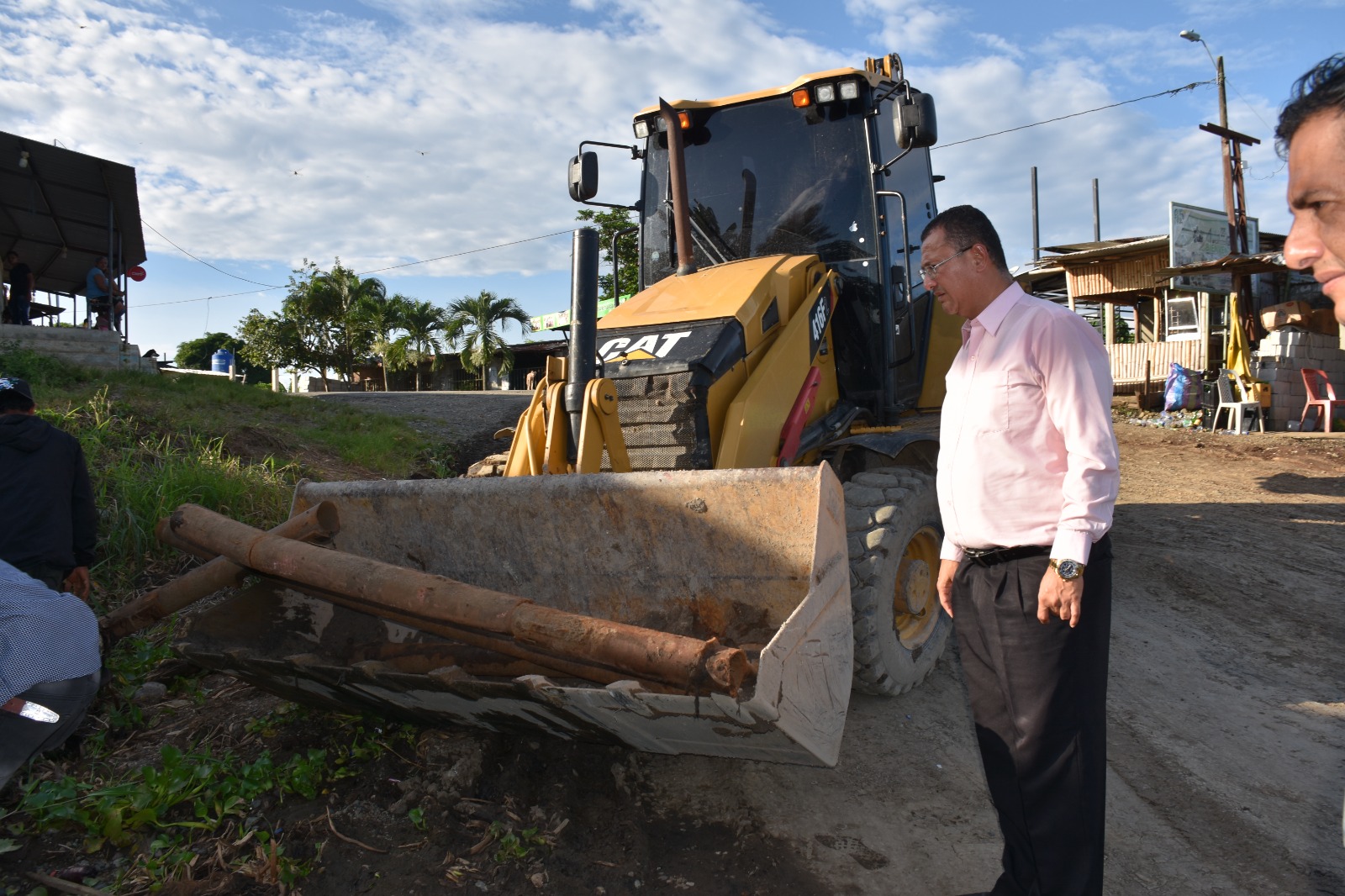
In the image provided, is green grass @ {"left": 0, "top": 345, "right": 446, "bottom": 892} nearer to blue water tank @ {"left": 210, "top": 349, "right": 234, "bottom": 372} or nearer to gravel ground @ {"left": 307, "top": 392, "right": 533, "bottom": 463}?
gravel ground @ {"left": 307, "top": 392, "right": 533, "bottom": 463}

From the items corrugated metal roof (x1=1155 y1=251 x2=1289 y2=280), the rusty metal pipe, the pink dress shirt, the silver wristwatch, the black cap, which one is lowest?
the rusty metal pipe

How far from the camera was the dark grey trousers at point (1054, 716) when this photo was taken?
2193mm

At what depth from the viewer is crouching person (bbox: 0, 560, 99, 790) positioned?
2857 mm

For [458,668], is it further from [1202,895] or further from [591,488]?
[1202,895]

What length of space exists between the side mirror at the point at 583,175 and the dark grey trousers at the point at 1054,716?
3446 mm

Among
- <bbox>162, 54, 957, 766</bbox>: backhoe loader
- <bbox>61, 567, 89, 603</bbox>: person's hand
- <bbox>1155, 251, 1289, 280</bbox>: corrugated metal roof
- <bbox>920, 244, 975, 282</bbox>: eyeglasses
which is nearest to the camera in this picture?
<bbox>920, 244, 975, 282</bbox>: eyeglasses

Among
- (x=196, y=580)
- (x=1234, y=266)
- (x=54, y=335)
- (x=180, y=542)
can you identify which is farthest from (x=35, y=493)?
(x=1234, y=266)

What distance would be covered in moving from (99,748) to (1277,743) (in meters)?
4.96

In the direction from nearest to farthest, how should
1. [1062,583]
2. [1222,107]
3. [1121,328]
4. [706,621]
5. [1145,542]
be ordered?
[1062,583]
[706,621]
[1145,542]
[1222,107]
[1121,328]

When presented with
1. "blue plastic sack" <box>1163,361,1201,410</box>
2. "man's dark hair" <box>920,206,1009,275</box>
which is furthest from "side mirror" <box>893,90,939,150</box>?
"blue plastic sack" <box>1163,361,1201,410</box>

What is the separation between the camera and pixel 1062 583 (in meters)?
2.09

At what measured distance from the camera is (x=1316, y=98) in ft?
3.64

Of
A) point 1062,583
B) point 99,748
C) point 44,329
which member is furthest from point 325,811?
point 44,329

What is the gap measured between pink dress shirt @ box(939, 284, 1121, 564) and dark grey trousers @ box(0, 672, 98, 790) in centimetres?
297
